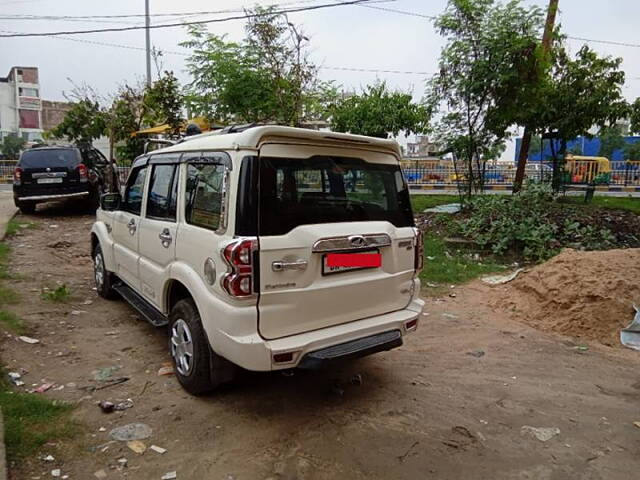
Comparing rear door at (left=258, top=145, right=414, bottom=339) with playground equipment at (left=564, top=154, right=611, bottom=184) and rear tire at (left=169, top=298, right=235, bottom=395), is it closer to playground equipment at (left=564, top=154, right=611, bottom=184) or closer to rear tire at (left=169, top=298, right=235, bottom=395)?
rear tire at (left=169, top=298, right=235, bottom=395)

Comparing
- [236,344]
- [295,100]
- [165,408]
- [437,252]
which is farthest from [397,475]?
[295,100]

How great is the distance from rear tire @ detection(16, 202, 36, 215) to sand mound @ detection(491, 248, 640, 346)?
1071 centimetres

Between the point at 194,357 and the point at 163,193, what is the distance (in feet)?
4.67

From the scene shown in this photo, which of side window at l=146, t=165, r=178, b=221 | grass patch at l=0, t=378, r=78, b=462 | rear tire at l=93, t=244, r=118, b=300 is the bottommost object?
grass patch at l=0, t=378, r=78, b=462

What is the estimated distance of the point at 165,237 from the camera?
3713 mm

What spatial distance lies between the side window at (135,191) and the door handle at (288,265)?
6.94ft

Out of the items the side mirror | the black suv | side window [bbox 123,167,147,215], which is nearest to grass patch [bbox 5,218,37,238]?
the black suv

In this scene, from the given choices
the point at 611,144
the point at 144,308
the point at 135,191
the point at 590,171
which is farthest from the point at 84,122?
the point at 611,144

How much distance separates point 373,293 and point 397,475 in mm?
1175

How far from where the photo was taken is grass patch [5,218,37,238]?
30.6 feet

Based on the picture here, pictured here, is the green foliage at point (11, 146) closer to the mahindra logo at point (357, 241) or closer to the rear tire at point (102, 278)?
the rear tire at point (102, 278)

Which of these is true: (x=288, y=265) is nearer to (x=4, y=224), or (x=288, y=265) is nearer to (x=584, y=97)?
(x=4, y=224)

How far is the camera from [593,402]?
3559 millimetres

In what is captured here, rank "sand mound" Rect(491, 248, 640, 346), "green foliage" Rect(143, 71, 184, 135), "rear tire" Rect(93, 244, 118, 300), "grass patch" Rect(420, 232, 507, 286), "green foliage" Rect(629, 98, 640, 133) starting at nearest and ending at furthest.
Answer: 1. "sand mound" Rect(491, 248, 640, 346)
2. "rear tire" Rect(93, 244, 118, 300)
3. "grass patch" Rect(420, 232, 507, 286)
4. "green foliage" Rect(629, 98, 640, 133)
5. "green foliage" Rect(143, 71, 184, 135)
